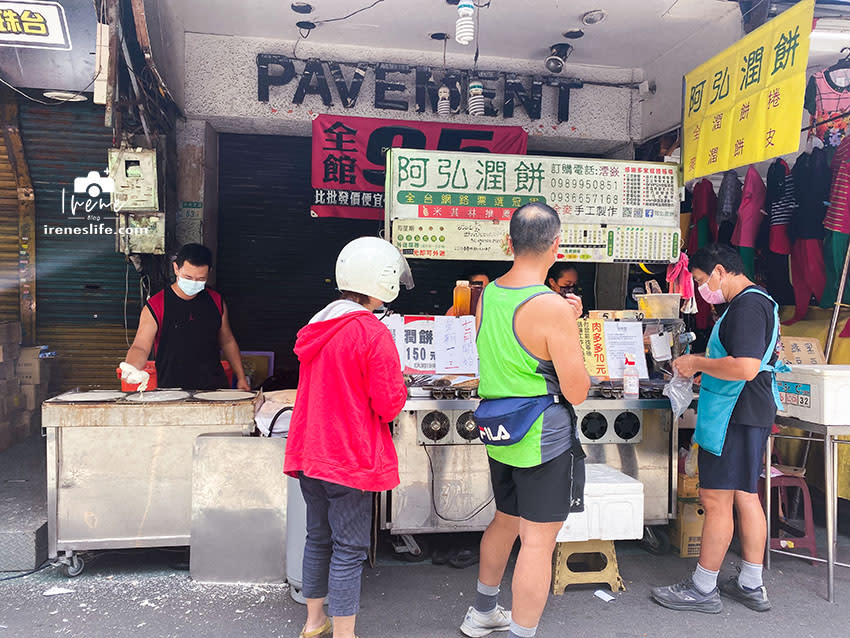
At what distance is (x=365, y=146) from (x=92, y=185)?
2918mm

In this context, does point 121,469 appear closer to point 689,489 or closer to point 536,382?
point 536,382

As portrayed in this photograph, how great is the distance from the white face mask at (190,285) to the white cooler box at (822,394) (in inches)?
163

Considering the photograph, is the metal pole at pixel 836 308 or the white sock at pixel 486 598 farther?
the metal pole at pixel 836 308

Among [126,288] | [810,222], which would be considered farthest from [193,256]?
[810,222]

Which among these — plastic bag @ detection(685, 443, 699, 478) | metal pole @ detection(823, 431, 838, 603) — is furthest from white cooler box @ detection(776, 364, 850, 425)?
→ plastic bag @ detection(685, 443, 699, 478)

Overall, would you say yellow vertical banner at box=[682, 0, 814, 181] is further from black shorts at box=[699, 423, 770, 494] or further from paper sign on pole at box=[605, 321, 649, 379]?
black shorts at box=[699, 423, 770, 494]

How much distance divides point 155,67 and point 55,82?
4.30 feet

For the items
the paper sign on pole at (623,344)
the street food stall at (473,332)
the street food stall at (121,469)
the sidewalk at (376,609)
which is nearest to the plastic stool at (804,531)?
the sidewalk at (376,609)

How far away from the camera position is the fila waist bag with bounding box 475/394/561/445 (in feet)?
8.71

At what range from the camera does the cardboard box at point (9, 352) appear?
19.0ft

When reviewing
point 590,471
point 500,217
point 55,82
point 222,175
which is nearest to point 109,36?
point 55,82

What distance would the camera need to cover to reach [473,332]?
185 inches

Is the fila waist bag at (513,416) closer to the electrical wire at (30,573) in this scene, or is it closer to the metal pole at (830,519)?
the metal pole at (830,519)

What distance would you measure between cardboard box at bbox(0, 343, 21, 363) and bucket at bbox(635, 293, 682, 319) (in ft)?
18.9
